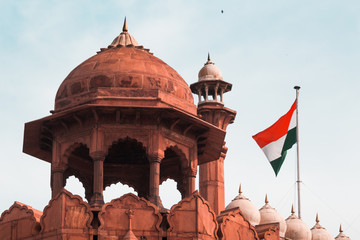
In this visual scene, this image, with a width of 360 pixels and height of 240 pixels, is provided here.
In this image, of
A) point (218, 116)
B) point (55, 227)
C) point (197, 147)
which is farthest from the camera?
point (218, 116)

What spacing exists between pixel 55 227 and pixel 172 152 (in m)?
6.71

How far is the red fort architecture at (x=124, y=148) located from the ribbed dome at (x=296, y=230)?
6.05m

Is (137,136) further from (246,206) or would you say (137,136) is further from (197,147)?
(246,206)

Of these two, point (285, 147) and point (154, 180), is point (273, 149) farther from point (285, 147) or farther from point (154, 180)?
point (154, 180)

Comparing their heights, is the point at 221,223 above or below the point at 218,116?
below

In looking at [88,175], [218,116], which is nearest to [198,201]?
[88,175]

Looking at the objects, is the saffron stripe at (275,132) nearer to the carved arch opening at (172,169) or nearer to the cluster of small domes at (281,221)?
the cluster of small domes at (281,221)

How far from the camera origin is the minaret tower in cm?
4116

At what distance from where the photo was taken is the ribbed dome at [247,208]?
38.2m

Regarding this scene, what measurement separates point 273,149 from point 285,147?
0.82 metres

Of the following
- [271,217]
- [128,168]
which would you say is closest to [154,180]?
[128,168]

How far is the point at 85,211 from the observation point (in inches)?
1213

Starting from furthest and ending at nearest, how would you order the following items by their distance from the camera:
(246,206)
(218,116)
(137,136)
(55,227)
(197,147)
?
(218,116) < (246,206) < (197,147) < (137,136) < (55,227)

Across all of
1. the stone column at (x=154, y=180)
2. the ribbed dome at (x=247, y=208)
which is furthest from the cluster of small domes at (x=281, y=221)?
the stone column at (x=154, y=180)
